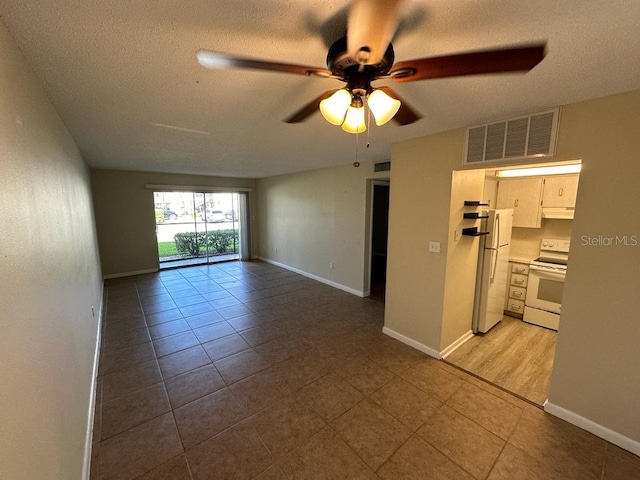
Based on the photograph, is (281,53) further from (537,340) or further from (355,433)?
(537,340)

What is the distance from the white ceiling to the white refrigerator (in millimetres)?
1470

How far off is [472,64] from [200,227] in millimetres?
7262

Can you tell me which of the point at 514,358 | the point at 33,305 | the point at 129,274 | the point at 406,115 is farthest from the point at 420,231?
the point at 129,274

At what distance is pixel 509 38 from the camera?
1.14 meters

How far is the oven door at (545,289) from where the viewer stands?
3.26 meters

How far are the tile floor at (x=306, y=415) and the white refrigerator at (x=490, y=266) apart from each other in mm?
1017

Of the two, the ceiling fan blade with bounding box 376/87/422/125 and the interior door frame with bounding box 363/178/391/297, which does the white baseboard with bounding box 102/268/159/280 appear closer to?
the interior door frame with bounding box 363/178/391/297

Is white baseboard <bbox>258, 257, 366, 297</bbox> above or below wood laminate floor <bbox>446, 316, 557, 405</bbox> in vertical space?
above

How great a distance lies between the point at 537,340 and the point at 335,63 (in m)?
3.89

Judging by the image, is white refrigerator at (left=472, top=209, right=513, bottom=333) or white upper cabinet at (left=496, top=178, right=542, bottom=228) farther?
white upper cabinet at (left=496, top=178, right=542, bottom=228)

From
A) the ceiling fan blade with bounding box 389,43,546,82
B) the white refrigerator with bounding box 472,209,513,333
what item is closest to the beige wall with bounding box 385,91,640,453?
the white refrigerator with bounding box 472,209,513,333

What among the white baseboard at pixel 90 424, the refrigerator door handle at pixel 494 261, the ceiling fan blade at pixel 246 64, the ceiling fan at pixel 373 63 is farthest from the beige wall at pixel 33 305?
the refrigerator door handle at pixel 494 261

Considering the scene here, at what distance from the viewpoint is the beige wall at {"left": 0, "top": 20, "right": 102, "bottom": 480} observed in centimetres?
84

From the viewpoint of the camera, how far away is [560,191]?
337 cm
